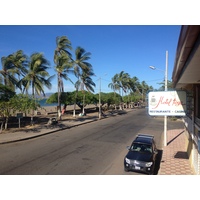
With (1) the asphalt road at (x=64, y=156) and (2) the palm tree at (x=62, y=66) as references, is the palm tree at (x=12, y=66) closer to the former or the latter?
(2) the palm tree at (x=62, y=66)

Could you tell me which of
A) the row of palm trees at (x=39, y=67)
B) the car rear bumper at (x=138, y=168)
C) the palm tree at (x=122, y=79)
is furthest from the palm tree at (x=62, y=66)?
the palm tree at (x=122, y=79)

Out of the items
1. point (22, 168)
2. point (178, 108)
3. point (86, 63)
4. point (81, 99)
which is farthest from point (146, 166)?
point (81, 99)

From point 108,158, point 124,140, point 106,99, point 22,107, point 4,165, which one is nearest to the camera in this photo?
point 4,165

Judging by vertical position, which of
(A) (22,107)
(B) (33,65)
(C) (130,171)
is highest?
(B) (33,65)

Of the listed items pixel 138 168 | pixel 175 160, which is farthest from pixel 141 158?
pixel 175 160

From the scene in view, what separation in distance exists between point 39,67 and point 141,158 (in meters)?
21.2

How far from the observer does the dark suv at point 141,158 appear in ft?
34.7

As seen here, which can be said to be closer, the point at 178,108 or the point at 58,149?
the point at 178,108

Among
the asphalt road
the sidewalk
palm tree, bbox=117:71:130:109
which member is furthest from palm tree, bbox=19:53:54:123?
palm tree, bbox=117:71:130:109

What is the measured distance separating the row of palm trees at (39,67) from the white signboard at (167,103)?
21.0m

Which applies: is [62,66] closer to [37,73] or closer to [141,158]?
[37,73]

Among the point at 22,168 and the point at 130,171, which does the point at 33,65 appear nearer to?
the point at 22,168

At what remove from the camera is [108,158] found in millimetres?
13078

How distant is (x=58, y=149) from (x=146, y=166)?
22.6ft
